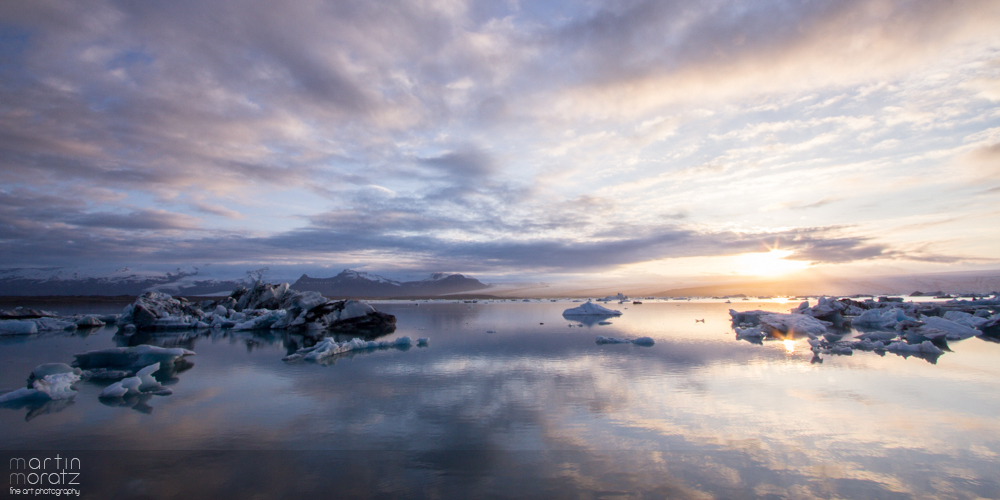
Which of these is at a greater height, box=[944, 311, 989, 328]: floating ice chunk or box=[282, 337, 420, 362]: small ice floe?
box=[944, 311, 989, 328]: floating ice chunk

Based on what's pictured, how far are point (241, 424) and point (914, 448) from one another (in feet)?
34.5

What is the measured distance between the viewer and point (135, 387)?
9570mm

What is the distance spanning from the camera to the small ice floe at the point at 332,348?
579 inches

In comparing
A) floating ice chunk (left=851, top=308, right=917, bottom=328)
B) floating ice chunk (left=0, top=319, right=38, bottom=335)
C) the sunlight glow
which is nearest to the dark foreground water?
the sunlight glow

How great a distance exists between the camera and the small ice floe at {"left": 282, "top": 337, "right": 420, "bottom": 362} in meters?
14.7

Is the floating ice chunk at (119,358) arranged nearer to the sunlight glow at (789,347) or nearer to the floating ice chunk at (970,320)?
the sunlight glow at (789,347)

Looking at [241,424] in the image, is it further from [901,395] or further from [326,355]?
[901,395]

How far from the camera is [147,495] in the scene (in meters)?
4.59

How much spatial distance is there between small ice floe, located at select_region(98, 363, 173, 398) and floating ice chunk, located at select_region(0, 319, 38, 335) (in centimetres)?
2258

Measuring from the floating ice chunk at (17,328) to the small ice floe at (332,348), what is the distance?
67.3ft

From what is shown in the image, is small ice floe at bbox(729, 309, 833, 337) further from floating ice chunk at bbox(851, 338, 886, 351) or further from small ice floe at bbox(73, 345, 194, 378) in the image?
small ice floe at bbox(73, 345, 194, 378)

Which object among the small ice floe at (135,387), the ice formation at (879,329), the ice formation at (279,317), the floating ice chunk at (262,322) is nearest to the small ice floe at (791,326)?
the ice formation at (879,329)

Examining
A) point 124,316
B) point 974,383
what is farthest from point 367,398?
point 124,316

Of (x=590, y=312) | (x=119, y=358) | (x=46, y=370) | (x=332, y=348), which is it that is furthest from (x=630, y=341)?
(x=590, y=312)
